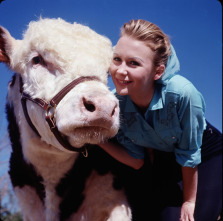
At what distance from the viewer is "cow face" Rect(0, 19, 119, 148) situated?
1837 mm

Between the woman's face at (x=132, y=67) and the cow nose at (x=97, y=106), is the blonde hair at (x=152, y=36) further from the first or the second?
the cow nose at (x=97, y=106)

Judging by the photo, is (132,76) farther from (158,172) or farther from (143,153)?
(158,172)

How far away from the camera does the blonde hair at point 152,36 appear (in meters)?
2.70

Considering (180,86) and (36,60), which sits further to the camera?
(180,86)

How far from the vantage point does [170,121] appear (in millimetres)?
2674

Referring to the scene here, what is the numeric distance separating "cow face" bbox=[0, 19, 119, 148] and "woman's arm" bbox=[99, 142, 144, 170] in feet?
1.67

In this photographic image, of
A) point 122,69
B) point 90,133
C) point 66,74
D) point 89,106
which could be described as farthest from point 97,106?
point 122,69

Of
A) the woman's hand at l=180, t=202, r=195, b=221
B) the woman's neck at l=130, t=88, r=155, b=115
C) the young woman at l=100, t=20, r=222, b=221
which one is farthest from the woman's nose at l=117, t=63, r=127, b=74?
the woman's hand at l=180, t=202, r=195, b=221

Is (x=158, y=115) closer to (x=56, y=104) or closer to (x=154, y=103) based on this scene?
(x=154, y=103)

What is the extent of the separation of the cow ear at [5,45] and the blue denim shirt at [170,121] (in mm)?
1202

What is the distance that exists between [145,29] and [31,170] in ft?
5.76

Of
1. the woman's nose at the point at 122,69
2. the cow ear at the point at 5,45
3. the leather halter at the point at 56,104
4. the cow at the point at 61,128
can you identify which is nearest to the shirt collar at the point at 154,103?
the woman's nose at the point at 122,69

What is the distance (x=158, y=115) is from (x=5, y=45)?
5.32 ft

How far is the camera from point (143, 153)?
2.93 meters
